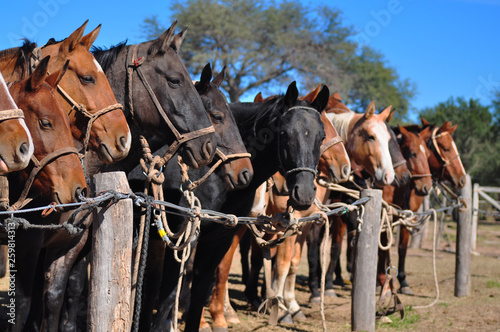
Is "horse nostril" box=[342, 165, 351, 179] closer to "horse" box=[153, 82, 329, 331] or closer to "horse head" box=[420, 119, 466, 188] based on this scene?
"horse" box=[153, 82, 329, 331]

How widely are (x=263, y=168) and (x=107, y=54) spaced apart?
5.74 feet

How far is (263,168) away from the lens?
16.9ft

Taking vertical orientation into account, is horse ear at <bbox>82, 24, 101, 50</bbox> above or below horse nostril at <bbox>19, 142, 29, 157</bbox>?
above

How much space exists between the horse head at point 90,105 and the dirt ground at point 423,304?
9.01ft

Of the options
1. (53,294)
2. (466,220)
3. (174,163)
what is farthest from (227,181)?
(466,220)

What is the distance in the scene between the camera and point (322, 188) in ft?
22.7

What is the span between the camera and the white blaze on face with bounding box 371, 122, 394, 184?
7.36 m

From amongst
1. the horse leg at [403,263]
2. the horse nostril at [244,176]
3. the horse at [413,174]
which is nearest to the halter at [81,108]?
the horse nostril at [244,176]

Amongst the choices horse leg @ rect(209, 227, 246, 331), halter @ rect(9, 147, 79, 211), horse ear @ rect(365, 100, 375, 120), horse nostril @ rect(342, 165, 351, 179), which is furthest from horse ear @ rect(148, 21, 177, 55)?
horse ear @ rect(365, 100, 375, 120)

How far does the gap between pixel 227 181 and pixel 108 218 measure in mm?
1811

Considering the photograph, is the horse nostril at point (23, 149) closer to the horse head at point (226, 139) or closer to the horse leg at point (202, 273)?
the horse head at point (226, 139)

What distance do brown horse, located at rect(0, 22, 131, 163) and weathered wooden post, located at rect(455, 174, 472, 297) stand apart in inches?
279

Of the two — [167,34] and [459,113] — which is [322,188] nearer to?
[167,34]

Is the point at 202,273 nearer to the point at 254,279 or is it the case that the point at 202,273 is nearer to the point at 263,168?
the point at 263,168
